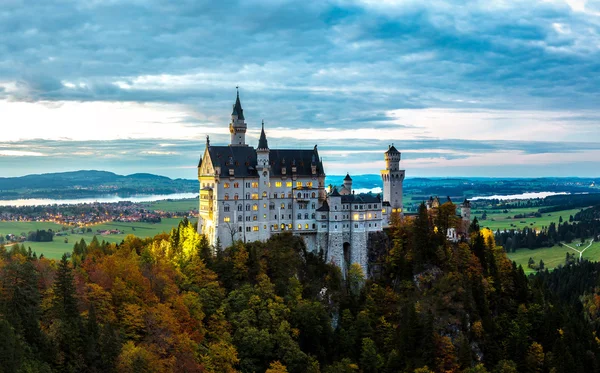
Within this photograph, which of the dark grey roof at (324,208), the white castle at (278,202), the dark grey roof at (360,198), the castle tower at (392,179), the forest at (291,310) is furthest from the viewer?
the castle tower at (392,179)

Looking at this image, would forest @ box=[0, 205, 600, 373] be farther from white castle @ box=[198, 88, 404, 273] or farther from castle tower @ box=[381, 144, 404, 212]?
castle tower @ box=[381, 144, 404, 212]

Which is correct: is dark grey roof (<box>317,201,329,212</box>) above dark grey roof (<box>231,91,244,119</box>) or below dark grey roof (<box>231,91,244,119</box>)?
below

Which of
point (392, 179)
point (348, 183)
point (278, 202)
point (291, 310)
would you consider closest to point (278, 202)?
point (278, 202)

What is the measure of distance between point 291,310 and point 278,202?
24.4 metres

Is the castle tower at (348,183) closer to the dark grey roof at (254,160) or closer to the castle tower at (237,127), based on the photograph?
the dark grey roof at (254,160)

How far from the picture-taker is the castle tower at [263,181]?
118562 mm

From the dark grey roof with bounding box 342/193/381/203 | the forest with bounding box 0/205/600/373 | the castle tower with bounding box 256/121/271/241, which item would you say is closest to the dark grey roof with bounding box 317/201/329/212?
the dark grey roof with bounding box 342/193/381/203

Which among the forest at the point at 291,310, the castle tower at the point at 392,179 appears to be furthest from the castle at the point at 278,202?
the castle tower at the point at 392,179

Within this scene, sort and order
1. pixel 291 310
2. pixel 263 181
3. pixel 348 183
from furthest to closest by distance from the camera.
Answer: pixel 348 183 → pixel 263 181 → pixel 291 310

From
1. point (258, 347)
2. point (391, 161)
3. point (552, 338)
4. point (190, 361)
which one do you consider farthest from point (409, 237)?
point (190, 361)

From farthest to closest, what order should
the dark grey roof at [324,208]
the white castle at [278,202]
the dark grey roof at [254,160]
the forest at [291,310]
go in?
the dark grey roof at [324,208]
the dark grey roof at [254,160]
the white castle at [278,202]
the forest at [291,310]

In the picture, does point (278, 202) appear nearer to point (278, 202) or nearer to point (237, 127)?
point (278, 202)

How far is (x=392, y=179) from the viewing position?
131375 mm

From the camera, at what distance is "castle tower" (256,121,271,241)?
118562 mm
